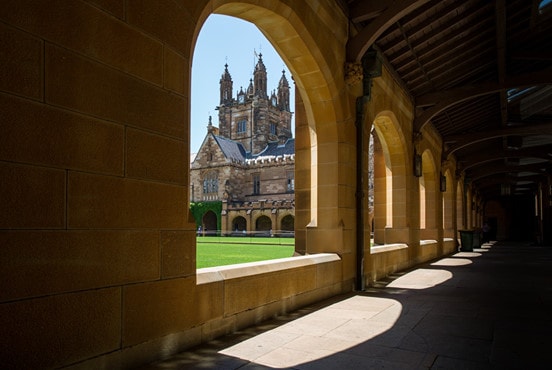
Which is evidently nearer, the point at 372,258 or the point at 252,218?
the point at 372,258

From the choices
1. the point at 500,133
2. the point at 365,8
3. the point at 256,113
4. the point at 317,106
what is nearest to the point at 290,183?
the point at 256,113

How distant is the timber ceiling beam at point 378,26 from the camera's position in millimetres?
5512

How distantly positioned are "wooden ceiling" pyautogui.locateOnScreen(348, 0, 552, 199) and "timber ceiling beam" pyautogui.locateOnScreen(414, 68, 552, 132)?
2 centimetres

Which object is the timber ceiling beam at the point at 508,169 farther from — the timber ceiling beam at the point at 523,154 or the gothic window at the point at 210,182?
the gothic window at the point at 210,182

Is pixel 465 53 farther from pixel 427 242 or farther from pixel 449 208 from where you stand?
pixel 449 208

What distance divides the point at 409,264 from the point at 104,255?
852 cm

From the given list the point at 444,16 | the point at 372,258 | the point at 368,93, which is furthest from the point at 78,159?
the point at 444,16

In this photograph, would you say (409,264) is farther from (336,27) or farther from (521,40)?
(336,27)

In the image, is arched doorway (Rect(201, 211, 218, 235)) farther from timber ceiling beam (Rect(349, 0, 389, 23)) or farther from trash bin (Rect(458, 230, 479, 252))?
timber ceiling beam (Rect(349, 0, 389, 23))

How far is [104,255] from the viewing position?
2.46m

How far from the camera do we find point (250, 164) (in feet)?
163

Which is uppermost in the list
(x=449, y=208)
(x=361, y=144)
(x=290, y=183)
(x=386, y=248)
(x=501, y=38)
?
(x=501, y=38)

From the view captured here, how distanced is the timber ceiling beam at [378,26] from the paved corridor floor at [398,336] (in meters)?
3.39

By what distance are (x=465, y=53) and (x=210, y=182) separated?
140ft
